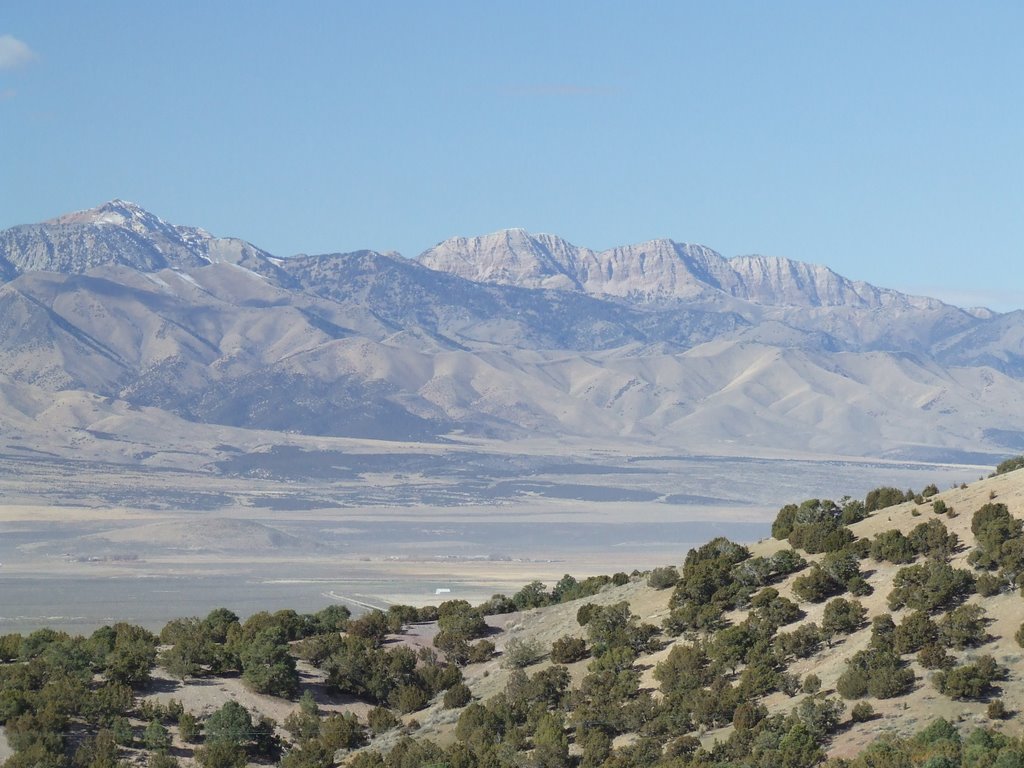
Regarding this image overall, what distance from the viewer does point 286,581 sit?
148000 mm

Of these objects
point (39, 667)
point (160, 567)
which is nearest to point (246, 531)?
point (160, 567)

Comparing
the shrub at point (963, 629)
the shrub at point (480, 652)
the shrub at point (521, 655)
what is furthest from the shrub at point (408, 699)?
the shrub at point (963, 629)

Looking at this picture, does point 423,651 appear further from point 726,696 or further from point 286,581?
point 286,581

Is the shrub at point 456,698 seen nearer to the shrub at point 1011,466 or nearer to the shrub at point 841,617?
the shrub at point 841,617

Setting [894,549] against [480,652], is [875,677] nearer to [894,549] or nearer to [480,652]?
[894,549]

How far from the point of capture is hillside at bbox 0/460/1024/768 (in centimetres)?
4069

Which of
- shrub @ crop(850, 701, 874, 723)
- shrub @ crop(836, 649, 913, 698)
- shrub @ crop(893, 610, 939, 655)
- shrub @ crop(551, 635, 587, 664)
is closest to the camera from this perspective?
shrub @ crop(850, 701, 874, 723)

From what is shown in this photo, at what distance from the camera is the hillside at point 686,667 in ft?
133

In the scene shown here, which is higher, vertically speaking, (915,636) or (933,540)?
(933,540)

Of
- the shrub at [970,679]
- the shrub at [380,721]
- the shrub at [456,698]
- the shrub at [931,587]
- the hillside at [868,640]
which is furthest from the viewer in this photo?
the shrub at [456,698]

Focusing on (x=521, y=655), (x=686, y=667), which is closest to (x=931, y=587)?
(x=686, y=667)

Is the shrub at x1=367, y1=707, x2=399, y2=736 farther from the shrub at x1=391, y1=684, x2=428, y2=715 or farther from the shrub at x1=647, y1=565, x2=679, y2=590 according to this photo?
the shrub at x1=647, y1=565, x2=679, y2=590

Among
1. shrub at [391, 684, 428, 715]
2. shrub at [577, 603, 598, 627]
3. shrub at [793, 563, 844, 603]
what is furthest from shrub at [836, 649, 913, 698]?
shrub at [391, 684, 428, 715]

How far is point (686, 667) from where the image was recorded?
46688mm
